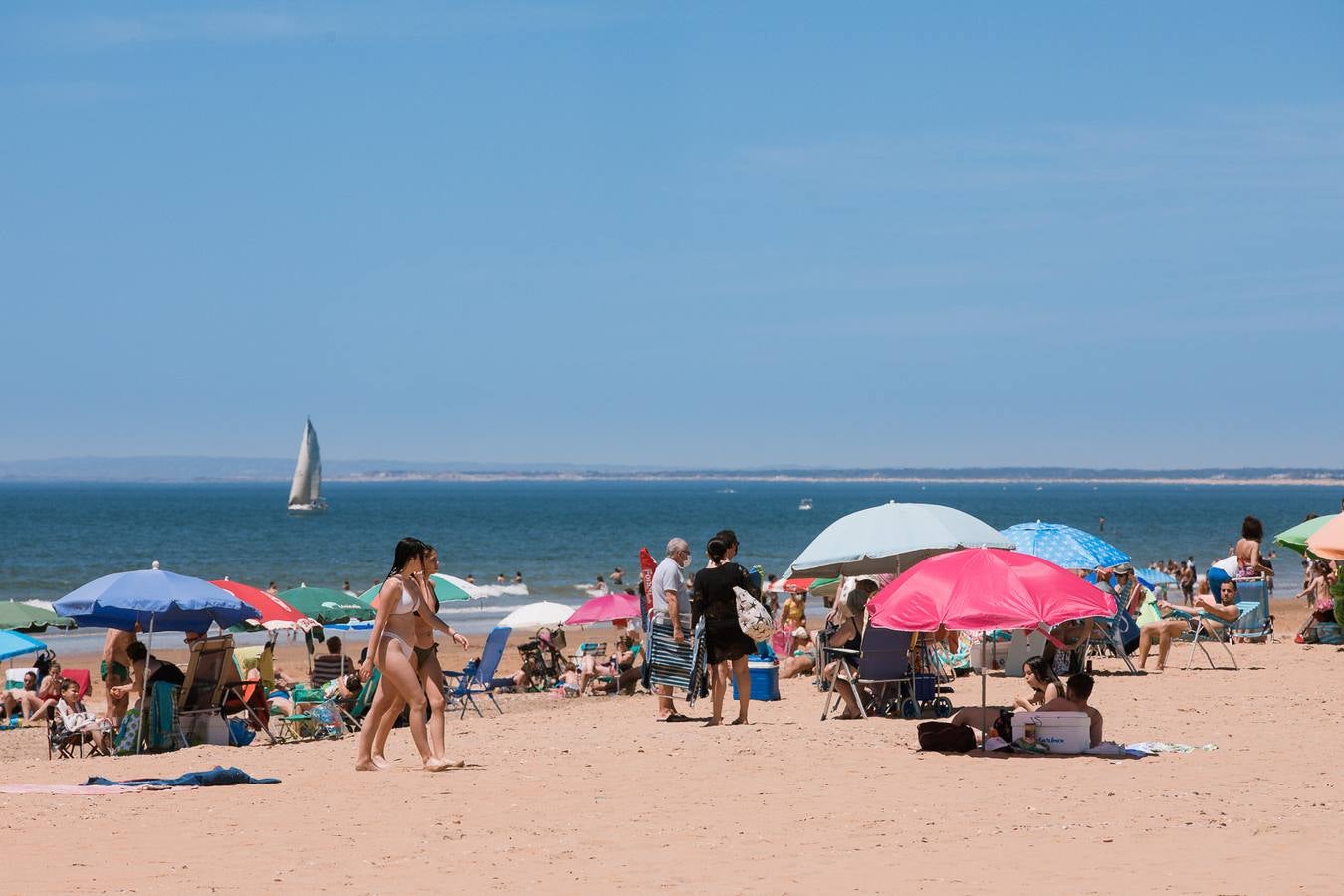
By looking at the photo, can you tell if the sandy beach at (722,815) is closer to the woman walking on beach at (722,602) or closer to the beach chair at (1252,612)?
the woman walking on beach at (722,602)

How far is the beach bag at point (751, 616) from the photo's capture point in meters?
10.5

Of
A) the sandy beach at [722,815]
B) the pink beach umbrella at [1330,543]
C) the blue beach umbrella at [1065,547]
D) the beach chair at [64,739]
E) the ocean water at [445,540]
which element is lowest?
the ocean water at [445,540]

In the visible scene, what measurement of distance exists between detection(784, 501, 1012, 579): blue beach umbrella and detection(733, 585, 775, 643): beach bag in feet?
6.68

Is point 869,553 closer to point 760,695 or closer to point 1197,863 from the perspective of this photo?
point 760,695

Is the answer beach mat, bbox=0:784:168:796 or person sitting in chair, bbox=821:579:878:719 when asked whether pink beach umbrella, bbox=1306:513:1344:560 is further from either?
beach mat, bbox=0:784:168:796

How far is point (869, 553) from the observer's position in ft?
41.8

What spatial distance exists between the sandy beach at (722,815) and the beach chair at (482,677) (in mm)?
3275

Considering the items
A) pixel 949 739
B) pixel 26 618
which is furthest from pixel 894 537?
pixel 26 618

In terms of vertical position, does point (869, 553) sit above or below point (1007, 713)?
above

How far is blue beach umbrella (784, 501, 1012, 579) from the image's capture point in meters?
12.7

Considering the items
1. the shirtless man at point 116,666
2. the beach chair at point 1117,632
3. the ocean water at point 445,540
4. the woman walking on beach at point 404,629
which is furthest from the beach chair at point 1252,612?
the ocean water at point 445,540

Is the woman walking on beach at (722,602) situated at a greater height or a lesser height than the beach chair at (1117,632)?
greater

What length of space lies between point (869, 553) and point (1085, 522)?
9021 centimetres

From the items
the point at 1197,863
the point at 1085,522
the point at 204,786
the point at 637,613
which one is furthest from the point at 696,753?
the point at 1085,522
